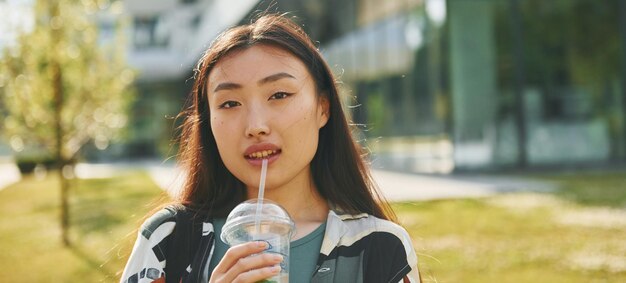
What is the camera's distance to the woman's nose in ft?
4.92

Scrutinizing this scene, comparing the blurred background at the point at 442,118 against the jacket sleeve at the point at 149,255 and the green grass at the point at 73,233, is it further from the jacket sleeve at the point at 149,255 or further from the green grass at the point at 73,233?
the jacket sleeve at the point at 149,255

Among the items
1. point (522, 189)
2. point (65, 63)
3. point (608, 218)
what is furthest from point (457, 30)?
point (65, 63)

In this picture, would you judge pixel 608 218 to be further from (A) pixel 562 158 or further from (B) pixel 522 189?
(A) pixel 562 158

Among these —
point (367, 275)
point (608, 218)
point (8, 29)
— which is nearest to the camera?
point (367, 275)

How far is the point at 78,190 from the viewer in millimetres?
16438

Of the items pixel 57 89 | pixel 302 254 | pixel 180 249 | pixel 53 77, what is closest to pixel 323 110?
pixel 302 254

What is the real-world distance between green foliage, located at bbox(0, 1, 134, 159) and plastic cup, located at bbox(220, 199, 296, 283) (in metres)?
7.14

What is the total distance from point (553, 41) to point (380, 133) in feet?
16.7

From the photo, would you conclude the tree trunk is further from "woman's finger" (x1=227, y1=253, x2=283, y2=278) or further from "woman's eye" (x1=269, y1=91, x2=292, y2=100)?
"woman's finger" (x1=227, y1=253, x2=283, y2=278)

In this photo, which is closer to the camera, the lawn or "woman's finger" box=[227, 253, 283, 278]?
"woman's finger" box=[227, 253, 283, 278]

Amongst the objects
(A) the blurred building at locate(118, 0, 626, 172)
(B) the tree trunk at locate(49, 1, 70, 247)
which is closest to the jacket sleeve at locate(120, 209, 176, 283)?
(B) the tree trunk at locate(49, 1, 70, 247)

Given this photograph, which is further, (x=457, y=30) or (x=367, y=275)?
(x=457, y=30)

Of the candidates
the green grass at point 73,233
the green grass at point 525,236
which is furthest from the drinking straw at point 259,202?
the green grass at point 525,236

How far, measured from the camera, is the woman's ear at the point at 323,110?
5.57 ft
